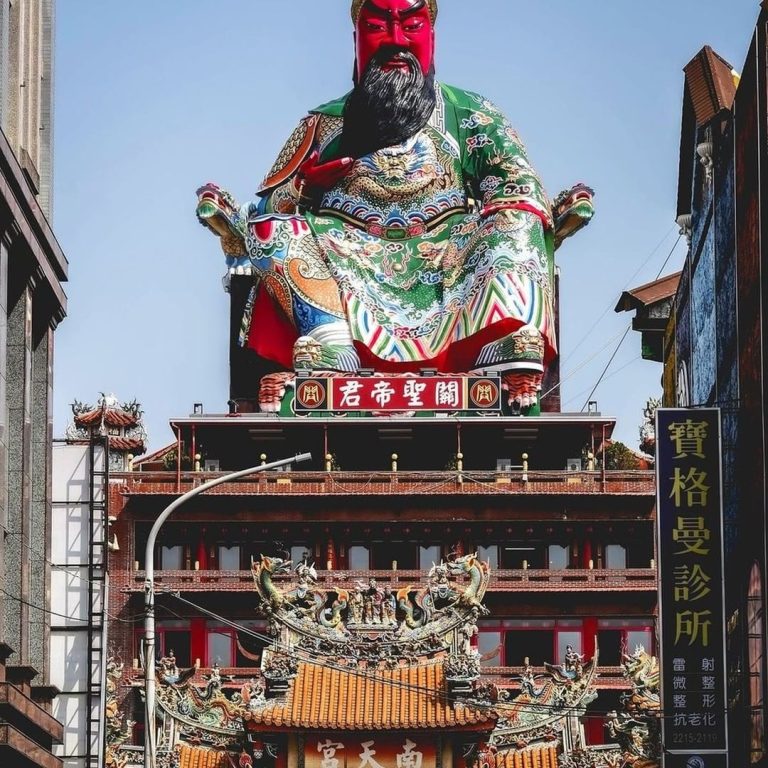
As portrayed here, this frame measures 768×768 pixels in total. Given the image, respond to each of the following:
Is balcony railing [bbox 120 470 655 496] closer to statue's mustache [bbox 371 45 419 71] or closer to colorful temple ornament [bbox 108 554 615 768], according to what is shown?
colorful temple ornament [bbox 108 554 615 768]

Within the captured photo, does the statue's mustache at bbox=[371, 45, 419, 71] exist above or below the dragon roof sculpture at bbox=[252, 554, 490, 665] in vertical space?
above

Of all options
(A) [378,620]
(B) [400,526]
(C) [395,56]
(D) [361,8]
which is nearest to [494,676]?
(B) [400,526]

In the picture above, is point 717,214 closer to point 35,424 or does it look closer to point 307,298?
point 35,424

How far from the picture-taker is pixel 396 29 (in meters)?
98.6

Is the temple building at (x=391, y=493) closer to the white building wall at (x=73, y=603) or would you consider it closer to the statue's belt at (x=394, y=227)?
the statue's belt at (x=394, y=227)

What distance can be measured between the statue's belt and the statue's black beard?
2.35 metres

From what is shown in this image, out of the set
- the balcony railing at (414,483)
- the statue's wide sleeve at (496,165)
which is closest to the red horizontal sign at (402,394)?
the balcony railing at (414,483)

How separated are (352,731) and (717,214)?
1860 centimetres

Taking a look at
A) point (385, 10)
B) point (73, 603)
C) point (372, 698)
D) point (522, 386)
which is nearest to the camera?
point (73, 603)

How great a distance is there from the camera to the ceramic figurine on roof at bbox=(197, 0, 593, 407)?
93625 millimetres

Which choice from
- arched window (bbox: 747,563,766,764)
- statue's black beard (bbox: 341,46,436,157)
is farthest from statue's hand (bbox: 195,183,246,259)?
arched window (bbox: 747,563,766,764)

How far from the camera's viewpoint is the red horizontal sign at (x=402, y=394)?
89875 millimetres

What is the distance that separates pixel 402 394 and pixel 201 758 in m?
19.4

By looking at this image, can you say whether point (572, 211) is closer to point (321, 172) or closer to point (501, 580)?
point (321, 172)
